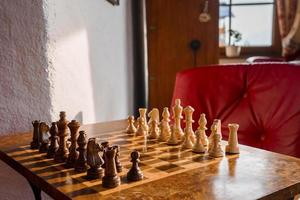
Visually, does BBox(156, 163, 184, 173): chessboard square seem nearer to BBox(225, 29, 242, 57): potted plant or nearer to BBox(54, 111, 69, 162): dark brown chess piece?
BBox(54, 111, 69, 162): dark brown chess piece

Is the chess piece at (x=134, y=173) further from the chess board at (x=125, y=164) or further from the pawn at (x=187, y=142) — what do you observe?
the pawn at (x=187, y=142)

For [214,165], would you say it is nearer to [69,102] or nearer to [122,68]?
[69,102]

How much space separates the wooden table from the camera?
0.66 metres

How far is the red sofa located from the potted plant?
2.06 m

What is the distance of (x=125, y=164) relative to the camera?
2.75 feet

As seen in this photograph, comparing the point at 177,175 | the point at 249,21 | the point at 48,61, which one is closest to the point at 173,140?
the point at 177,175

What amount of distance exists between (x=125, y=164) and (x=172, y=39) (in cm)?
191

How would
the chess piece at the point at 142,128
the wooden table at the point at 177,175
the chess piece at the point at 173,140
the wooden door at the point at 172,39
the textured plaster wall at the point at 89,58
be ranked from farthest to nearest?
the wooden door at the point at 172,39
the textured plaster wall at the point at 89,58
the chess piece at the point at 142,128
the chess piece at the point at 173,140
the wooden table at the point at 177,175

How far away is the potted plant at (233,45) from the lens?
3550 mm

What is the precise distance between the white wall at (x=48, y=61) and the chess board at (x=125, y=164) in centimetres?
26

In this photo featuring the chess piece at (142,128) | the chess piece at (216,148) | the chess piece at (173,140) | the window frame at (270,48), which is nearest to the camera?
the chess piece at (216,148)

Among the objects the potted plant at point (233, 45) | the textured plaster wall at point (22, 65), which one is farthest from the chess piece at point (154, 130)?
the potted plant at point (233, 45)

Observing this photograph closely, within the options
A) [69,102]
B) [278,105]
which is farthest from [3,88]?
[278,105]

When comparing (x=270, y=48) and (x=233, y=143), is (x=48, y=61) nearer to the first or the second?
(x=233, y=143)
